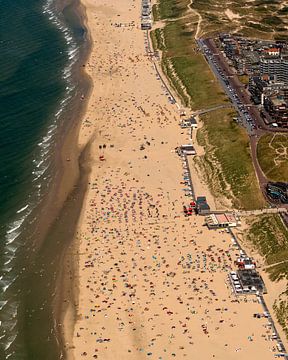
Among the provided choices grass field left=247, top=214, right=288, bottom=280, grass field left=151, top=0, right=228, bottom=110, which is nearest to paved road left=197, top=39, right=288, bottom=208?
grass field left=151, top=0, right=228, bottom=110

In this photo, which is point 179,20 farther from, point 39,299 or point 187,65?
point 39,299

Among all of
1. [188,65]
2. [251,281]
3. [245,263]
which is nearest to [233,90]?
[188,65]

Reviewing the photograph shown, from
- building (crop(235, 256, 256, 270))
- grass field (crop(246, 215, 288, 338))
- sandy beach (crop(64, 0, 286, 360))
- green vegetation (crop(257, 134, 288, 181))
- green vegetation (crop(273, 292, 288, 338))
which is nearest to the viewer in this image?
sandy beach (crop(64, 0, 286, 360))

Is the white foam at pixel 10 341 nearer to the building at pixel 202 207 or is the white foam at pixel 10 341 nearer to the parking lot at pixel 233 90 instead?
the building at pixel 202 207

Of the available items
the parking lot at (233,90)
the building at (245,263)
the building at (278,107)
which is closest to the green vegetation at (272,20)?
the parking lot at (233,90)

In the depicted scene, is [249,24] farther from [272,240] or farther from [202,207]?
[272,240]

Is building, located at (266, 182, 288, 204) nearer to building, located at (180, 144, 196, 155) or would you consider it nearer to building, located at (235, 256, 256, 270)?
building, located at (235, 256, 256, 270)
